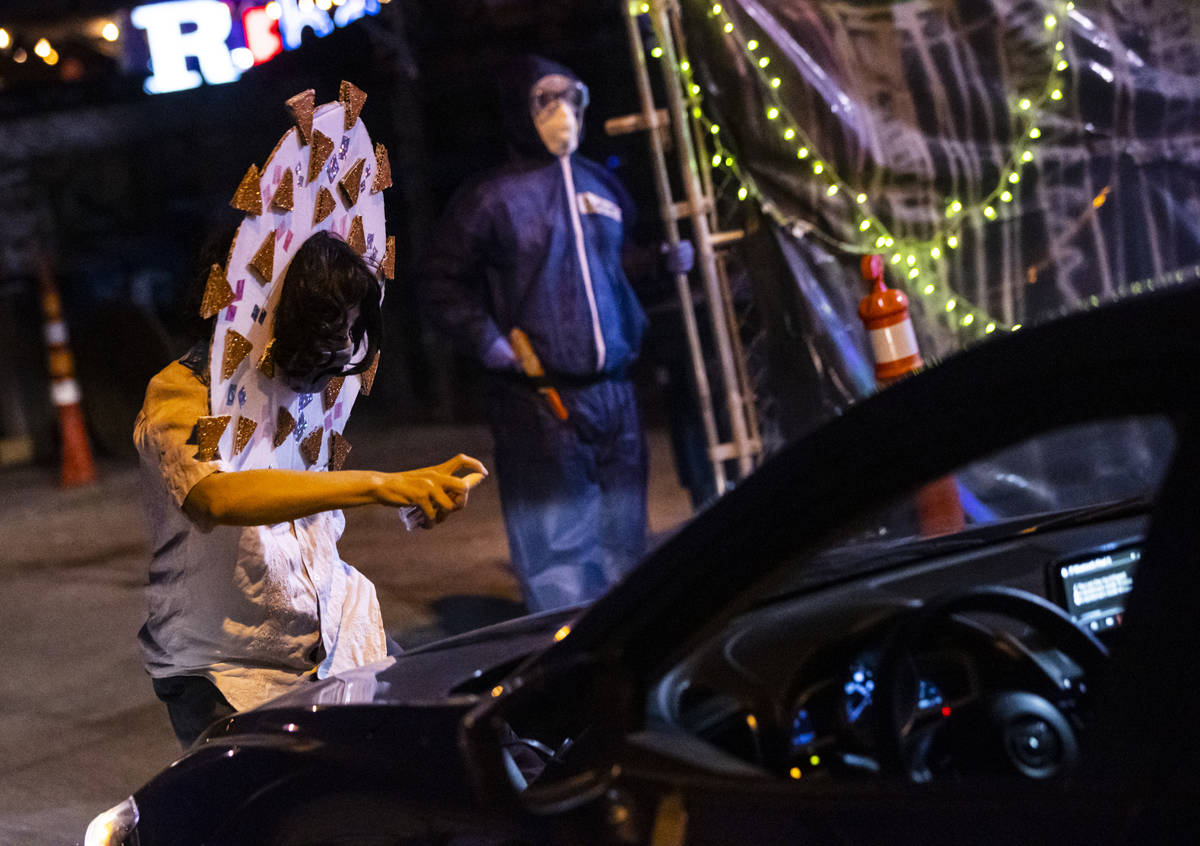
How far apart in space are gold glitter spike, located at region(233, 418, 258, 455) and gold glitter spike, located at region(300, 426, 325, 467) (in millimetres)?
226

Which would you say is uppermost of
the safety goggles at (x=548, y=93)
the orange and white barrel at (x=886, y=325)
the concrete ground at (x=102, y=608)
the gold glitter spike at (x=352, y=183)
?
the safety goggles at (x=548, y=93)

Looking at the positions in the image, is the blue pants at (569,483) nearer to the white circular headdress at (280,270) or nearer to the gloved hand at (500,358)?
the gloved hand at (500,358)

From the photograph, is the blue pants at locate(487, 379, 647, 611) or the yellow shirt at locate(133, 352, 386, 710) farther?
the blue pants at locate(487, 379, 647, 611)

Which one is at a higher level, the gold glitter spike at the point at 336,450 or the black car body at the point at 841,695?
the gold glitter spike at the point at 336,450

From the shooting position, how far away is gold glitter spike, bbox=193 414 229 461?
243cm

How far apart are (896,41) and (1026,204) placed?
73 centimetres

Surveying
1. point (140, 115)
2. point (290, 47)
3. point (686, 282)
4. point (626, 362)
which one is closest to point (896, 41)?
point (686, 282)

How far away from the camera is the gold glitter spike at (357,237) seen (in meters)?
2.83

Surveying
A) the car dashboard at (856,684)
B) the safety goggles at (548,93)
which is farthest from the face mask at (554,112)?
the car dashboard at (856,684)

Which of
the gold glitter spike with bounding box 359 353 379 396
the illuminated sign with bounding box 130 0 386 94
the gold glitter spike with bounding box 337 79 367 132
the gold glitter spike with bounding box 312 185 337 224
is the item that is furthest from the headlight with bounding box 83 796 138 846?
the illuminated sign with bounding box 130 0 386 94

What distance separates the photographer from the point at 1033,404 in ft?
4.54

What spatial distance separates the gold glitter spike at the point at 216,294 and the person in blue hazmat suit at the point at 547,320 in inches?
104

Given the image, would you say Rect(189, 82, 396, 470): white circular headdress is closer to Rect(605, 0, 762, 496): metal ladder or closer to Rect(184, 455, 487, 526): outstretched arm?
Rect(184, 455, 487, 526): outstretched arm

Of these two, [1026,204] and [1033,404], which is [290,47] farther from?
[1033,404]
